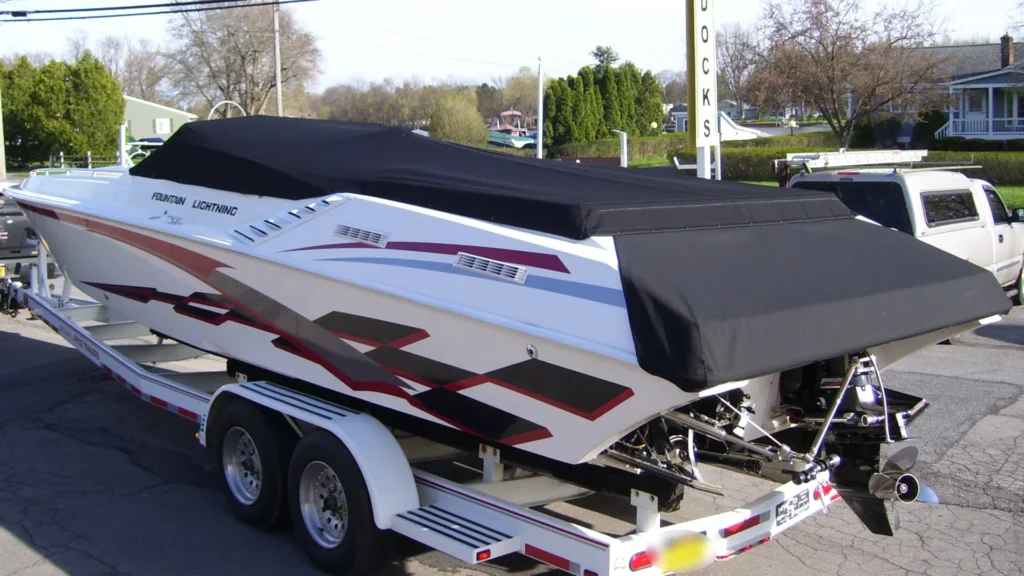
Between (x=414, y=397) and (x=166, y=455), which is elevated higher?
(x=414, y=397)

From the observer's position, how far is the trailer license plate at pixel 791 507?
4812mm

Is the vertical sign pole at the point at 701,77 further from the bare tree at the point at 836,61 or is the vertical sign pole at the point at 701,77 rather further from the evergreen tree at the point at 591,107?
the evergreen tree at the point at 591,107

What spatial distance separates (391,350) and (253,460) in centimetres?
151

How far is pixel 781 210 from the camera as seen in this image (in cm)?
541

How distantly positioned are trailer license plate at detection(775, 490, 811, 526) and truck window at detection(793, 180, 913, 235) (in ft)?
23.1

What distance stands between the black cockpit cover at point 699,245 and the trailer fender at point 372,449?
1.23m

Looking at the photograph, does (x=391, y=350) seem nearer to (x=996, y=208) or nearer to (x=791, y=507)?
(x=791, y=507)

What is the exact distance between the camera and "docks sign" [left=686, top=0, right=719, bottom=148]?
8.73 metres

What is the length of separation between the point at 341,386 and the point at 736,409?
2.20 meters

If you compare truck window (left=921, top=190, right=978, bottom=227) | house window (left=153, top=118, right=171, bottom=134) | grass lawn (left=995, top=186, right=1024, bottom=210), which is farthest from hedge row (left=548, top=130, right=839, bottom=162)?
truck window (left=921, top=190, right=978, bottom=227)

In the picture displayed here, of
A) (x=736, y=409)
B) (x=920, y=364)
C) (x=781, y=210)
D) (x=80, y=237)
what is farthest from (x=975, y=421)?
(x=80, y=237)

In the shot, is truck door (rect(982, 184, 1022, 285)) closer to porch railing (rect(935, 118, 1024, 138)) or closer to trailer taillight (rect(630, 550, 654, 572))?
trailer taillight (rect(630, 550, 654, 572))

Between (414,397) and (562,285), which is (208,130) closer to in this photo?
(414,397)

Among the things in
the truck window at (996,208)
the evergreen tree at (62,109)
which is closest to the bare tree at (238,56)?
the evergreen tree at (62,109)
